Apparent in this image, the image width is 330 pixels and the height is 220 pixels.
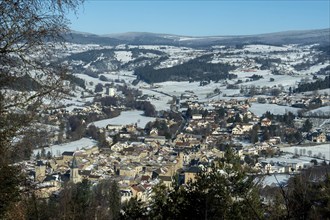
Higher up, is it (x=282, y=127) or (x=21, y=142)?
(x=21, y=142)

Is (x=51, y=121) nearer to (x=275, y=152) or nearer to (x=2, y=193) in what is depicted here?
(x=2, y=193)

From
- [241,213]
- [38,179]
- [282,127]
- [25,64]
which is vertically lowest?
[282,127]

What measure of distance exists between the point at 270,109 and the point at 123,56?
38.8 m

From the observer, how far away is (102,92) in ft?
128

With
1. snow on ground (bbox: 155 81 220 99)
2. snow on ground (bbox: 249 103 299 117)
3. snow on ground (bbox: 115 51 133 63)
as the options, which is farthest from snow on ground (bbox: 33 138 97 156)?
snow on ground (bbox: 115 51 133 63)

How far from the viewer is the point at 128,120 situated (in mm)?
29047

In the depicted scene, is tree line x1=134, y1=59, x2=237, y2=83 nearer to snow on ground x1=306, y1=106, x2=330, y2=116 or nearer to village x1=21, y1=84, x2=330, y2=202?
village x1=21, y1=84, x2=330, y2=202

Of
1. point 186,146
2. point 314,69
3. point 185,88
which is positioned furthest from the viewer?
point 314,69

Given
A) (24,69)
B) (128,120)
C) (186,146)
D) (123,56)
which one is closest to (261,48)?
(123,56)

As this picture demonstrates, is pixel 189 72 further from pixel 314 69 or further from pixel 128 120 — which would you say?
pixel 128 120

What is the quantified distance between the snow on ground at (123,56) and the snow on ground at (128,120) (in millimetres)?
35049

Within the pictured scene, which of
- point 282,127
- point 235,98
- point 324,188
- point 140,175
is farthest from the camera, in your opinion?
point 235,98

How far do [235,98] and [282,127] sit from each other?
40.5 ft

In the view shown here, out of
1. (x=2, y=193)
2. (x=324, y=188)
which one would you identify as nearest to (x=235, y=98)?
(x=324, y=188)
